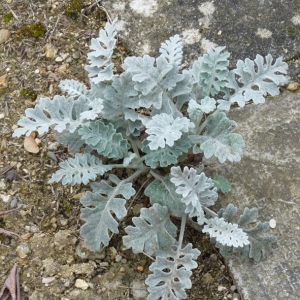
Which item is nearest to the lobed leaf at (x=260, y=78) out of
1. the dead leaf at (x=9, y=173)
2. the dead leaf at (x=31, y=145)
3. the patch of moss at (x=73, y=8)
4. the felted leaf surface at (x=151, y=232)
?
the felted leaf surface at (x=151, y=232)

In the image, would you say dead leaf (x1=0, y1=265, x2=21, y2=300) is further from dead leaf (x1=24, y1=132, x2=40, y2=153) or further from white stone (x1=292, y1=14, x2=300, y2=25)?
white stone (x1=292, y1=14, x2=300, y2=25)

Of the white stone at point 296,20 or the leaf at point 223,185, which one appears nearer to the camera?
the leaf at point 223,185

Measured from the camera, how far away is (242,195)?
8.03 ft

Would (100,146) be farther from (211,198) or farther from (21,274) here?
(21,274)

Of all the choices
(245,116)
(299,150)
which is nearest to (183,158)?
(245,116)

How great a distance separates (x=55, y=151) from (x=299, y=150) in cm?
137

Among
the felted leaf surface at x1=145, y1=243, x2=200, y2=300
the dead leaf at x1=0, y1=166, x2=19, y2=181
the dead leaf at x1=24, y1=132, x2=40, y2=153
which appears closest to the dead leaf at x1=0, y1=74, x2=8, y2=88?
the dead leaf at x1=24, y1=132, x2=40, y2=153

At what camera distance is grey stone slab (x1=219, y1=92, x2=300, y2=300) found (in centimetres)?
224

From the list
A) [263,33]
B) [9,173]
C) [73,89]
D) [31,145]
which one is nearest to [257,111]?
[263,33]

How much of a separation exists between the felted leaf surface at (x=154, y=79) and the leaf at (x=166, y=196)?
Result: 1.23 feet

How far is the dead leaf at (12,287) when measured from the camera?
2240mm

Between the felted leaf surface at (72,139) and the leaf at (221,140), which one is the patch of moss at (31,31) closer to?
the felted leaf surface at (72,139)

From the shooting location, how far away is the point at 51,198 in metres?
2.53

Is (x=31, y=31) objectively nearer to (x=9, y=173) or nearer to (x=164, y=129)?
(x=9, y=173)
